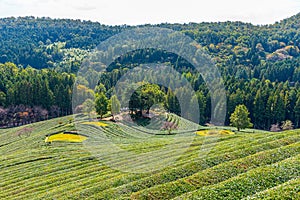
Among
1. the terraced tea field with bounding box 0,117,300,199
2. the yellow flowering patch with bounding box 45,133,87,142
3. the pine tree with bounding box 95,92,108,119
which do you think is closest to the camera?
the terraced tea field with bounding box 0,117,300,199

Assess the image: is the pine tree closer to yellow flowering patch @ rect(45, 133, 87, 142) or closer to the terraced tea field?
yellow flowering patch @ rect(45, 133, 87, 142)

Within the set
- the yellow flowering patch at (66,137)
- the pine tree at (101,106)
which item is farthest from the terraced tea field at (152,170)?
the pine tree at (101,106)

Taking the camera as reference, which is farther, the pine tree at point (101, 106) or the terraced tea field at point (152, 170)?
the pine tree at point (101, 106)

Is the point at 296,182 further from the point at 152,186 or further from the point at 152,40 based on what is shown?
the point at 152,40

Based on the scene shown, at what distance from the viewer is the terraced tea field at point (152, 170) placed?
69.2 feet

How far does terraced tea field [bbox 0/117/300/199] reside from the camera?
69.2 feet

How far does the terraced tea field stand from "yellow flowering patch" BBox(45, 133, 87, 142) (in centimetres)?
164

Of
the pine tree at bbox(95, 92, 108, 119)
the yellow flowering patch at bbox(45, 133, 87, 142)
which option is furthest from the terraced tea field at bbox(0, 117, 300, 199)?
the pine tree at bbox(95, 92, 108, 119)

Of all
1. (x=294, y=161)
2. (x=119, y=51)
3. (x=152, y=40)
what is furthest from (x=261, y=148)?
(x=152, y=40)

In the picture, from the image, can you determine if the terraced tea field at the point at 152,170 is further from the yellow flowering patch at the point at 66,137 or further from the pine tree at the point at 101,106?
the pine tree at the point at 101,106

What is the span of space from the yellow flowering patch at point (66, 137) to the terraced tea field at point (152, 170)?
5.38 feet

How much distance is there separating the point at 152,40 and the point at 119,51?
31.2 m

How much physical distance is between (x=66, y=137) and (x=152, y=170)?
27161 mm

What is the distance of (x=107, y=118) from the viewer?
7006 centimetres
